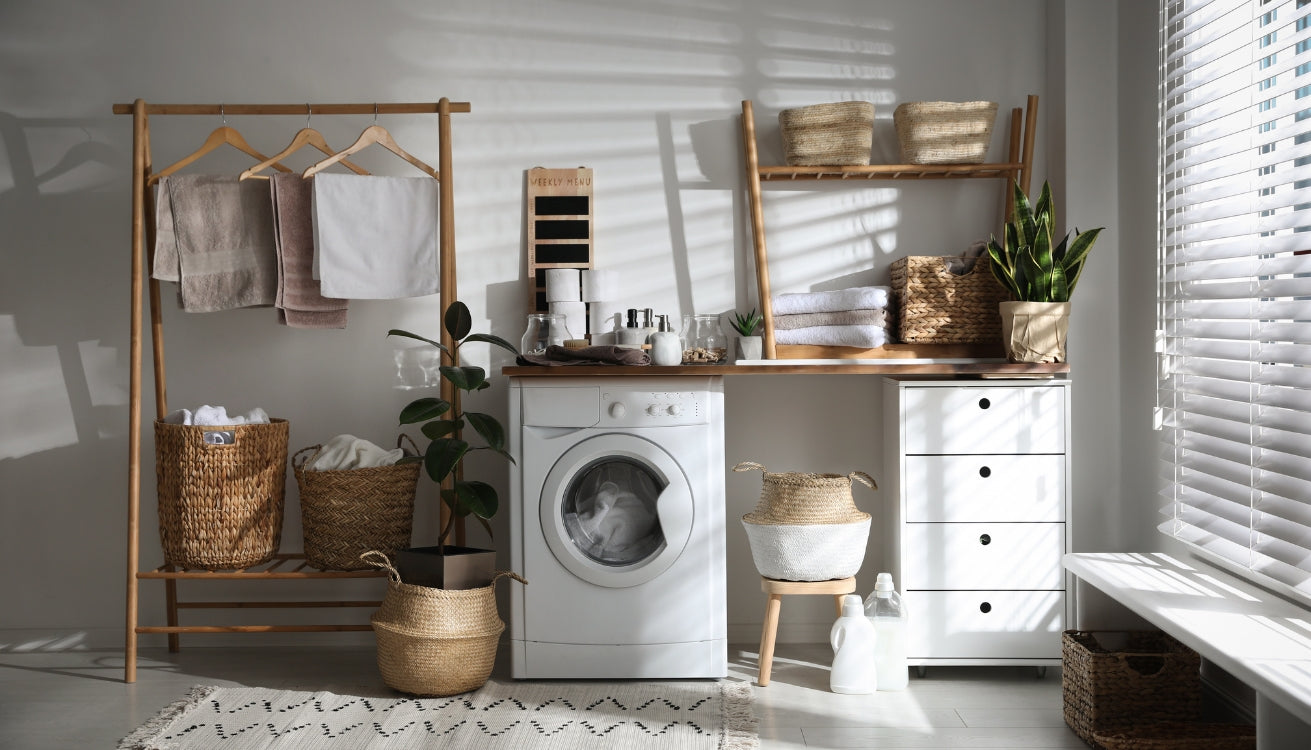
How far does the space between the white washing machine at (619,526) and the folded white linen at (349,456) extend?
0.41 metres

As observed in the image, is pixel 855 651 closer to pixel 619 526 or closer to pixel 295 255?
pixel 619 526

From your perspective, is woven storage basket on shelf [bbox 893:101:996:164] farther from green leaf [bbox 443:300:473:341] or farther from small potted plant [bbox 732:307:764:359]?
green leaf [bbox 443:300:473:341]

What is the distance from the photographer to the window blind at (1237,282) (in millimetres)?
2045

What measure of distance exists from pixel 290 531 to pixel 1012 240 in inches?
86.9

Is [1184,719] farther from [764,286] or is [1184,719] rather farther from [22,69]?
[22,69]

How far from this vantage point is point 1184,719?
228 cm

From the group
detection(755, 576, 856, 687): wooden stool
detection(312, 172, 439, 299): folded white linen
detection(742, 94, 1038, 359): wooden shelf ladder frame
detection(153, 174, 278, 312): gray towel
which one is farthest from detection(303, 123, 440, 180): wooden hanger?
detection(755, 576, 856, 687): wooden stool

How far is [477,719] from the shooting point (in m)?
2.46

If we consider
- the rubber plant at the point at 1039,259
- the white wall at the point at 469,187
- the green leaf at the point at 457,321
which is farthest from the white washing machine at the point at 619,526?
the rubber plant at the point at 1039,259

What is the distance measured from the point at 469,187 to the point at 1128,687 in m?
2.17

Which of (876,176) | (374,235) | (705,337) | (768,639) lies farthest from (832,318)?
(374,235)

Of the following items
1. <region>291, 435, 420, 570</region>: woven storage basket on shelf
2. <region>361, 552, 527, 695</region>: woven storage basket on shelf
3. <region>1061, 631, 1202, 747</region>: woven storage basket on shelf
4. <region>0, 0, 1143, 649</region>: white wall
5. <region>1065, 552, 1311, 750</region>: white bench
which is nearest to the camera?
<region>1065, 552, 1311, 750</region>: white bench

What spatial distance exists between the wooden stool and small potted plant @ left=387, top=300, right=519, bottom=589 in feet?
2.39

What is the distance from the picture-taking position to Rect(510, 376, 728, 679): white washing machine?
2678 millimetres
